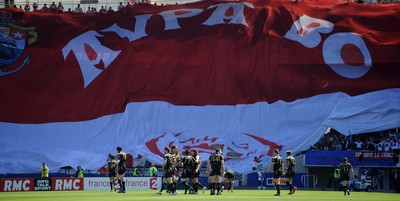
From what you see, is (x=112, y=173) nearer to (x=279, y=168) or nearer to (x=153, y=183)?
(x=153, y=183)

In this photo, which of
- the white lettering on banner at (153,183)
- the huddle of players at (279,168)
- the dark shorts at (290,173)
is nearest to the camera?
the huddle of players at (279,168)

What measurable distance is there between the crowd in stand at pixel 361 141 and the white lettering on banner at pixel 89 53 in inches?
604

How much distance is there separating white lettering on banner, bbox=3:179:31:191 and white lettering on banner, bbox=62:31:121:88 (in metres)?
13.1

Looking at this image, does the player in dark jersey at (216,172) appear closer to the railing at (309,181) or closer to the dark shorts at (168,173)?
the dark shorts at (168,173)

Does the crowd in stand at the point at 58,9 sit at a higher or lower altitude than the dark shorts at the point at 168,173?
higher

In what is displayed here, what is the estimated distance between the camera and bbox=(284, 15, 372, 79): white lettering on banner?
5503cm

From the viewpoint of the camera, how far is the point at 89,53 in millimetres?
57875

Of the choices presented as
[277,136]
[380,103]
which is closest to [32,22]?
[277,136]

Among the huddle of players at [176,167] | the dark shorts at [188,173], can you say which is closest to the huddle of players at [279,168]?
the huddle of players at [176,167]

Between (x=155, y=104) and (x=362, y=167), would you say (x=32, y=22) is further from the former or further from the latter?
(x=362, y=167)

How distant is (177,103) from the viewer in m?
56.2

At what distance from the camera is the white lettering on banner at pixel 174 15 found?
5762 cm

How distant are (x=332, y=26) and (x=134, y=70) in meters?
13.6

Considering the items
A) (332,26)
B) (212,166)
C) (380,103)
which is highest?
(332,26)
